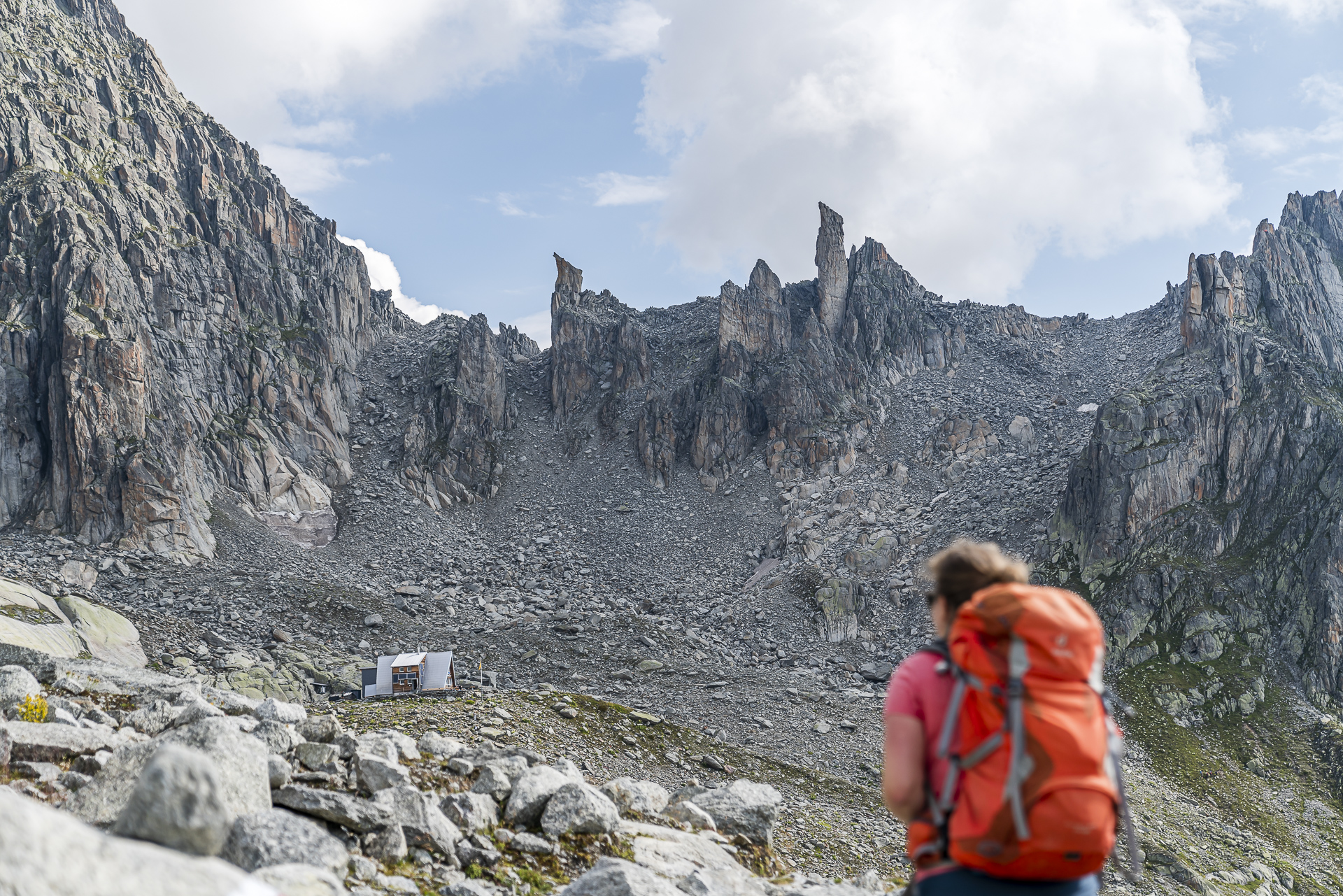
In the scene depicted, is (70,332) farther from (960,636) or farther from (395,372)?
(960,636)

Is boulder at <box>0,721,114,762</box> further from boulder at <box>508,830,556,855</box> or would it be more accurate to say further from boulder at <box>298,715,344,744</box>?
boulder at <box>508,830,556,855</box>

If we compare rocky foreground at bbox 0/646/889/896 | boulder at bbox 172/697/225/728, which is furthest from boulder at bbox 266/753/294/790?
boulder at bbox 172/697/225/728

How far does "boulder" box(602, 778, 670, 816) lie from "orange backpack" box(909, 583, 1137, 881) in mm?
9896

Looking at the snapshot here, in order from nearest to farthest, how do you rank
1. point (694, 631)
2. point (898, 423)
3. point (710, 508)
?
point (694, 631)
point (710, 508)
point (898, 423)

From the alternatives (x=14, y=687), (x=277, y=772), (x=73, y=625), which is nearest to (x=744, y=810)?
(x=277, y=772)

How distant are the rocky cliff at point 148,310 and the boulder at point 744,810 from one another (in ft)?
204

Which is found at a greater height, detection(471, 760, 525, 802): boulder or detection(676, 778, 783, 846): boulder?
detection(471, 760, 525, 802): boulder

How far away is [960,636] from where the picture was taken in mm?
3705

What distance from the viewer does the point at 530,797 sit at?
34.7ft

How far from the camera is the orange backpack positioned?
3.34 metres

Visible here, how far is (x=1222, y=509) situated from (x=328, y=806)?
74390mm

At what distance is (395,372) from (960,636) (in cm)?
10527

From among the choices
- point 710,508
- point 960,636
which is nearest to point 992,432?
point 710,508

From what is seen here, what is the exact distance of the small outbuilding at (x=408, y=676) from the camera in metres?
37.5
